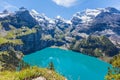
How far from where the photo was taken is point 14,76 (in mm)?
18859

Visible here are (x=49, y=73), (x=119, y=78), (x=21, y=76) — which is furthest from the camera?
(x=119, y=78)

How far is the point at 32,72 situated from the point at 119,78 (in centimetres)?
1007

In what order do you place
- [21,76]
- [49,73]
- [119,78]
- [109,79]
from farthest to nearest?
[109,79], [119,78], [49,73], [21,76]

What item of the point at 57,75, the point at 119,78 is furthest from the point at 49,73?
the point at 119,78

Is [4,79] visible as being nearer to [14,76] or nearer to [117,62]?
[14,76]

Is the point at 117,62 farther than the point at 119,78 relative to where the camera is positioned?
Yes

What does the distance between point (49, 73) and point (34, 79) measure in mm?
1331

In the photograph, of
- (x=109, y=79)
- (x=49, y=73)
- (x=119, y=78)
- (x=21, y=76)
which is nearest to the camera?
(x=21, y=76)

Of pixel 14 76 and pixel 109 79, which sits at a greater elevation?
pixel 14 76

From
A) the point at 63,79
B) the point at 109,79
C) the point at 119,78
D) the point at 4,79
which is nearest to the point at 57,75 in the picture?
the point at 63,79

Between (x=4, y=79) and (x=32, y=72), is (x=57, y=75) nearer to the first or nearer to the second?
(x=32, y=72)

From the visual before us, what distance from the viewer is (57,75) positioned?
19734mm

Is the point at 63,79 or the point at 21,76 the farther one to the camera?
the point at 63,79

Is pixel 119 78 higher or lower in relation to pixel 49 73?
lower
